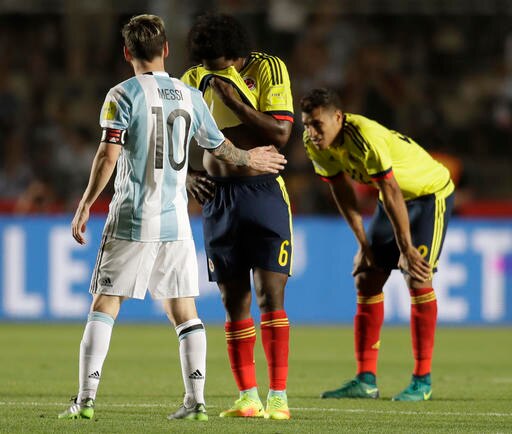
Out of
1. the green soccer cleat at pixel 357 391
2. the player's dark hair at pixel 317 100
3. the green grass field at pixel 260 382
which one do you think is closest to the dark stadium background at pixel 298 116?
the green grass field at pixel 260 382

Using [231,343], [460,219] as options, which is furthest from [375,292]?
[460,219]

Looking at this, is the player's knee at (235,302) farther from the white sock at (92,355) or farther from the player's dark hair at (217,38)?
the player's dark hair at (217,38)

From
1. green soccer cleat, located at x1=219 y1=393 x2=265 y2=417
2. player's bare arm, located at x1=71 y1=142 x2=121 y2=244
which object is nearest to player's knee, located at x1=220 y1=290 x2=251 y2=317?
green soccer cleat, located at x1=219 y1=393 x2=265 y2=417

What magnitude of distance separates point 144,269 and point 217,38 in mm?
1390

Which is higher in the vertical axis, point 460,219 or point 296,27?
point 296,27

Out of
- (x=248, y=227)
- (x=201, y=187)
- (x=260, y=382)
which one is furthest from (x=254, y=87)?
(x=260, y=382)

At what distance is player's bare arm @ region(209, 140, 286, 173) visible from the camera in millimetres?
6482

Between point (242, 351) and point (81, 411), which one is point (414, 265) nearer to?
point (242, 351)

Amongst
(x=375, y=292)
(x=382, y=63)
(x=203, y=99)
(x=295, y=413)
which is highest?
(x=382, y=63)

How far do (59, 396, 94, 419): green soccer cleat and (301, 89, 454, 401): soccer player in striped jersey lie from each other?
2188 millimetres

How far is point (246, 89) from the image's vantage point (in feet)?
22.1

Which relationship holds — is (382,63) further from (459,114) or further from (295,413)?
(295,413)

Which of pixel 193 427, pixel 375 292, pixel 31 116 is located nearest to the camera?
pixel 193 427

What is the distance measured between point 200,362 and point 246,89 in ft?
5.12
